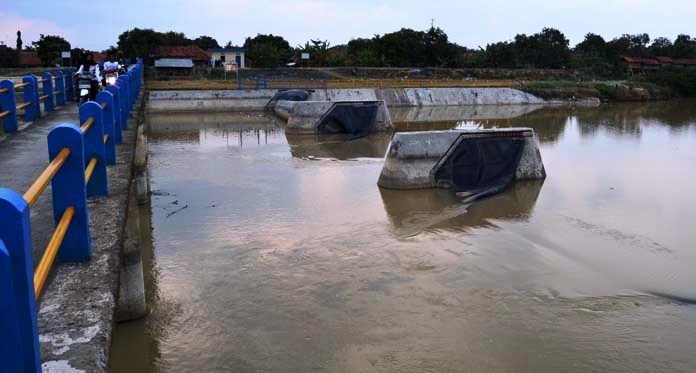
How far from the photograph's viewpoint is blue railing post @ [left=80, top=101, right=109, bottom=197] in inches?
204

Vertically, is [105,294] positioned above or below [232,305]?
above

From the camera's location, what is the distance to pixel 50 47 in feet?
188

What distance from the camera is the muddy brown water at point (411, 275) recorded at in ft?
19.3

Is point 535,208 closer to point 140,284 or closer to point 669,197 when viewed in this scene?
point 669,197

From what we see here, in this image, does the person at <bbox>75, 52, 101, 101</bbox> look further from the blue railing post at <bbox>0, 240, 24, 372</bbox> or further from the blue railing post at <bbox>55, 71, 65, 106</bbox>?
the blue railing post at <bbox>0, 240, 24, 372</bbox>

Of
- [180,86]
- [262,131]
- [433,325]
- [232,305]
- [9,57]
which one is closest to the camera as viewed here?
[433,325]

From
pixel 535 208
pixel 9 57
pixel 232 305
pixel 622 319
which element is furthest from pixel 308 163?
pixel 9 57

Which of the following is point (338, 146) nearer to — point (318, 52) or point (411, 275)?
point (411, 275)

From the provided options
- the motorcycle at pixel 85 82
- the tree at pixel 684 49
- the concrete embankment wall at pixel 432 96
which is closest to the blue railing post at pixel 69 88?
the motorcycle at pixel 85 82

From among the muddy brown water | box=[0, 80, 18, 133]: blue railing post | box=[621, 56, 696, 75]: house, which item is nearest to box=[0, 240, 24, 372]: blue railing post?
the muddy brown water

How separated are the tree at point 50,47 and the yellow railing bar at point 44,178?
59.3m

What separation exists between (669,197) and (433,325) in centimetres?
883

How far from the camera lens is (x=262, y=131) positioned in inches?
1009

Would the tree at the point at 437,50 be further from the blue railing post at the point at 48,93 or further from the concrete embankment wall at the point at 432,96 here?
the blue railing post at the point at 48,93
